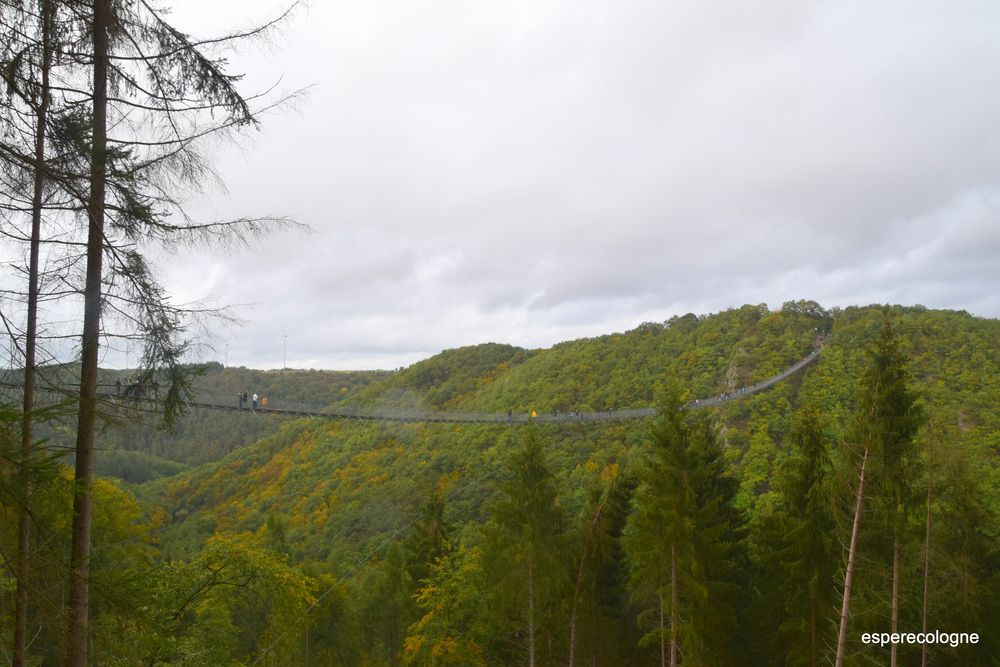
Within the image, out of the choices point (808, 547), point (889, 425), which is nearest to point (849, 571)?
point (808, 547)

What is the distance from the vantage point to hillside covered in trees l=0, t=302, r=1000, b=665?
800cm

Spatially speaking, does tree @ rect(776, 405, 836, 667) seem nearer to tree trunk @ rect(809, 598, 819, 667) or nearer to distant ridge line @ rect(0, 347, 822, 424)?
tree trunk @ rect(809, 598, 819, 667)

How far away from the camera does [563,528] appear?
11.8 m

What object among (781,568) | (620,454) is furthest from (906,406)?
(620,454)

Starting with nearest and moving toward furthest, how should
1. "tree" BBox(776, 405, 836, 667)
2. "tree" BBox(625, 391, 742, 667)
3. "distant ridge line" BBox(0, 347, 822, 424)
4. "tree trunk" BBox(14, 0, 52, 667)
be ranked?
"tree trunk" BBox(14, 0, 52, 667), "tree" BBox(625, 391, 742, 667), "tree" BBox(776, 405, 836, 667), "distant ridge line" BBox(0, 347, 822, 424)

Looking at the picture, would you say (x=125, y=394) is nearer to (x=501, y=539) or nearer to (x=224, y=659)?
(x=224, y=659)

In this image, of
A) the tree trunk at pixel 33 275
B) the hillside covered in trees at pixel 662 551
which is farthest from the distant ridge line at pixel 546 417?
the tree trunk at pixel 33 275

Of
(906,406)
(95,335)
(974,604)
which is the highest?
(95,335)

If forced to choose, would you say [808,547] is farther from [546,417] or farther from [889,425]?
[546,417]

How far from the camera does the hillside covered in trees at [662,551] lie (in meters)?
8.00

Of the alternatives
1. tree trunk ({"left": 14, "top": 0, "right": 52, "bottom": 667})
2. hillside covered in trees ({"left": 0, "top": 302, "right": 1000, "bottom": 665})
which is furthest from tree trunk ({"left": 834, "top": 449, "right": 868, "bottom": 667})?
tree trunk ({"left": 14, "top": 0, "right": 52, "bottom": 667})

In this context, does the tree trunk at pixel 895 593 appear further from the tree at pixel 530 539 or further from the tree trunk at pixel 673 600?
the tree at pixel 530 539

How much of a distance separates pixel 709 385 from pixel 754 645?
65.4 ft

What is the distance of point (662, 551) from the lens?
995 cm
